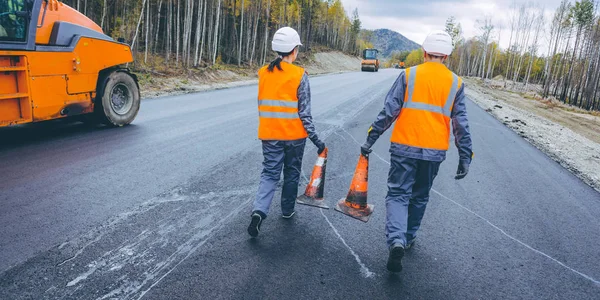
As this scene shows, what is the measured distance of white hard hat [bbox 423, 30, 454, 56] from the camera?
316 cm

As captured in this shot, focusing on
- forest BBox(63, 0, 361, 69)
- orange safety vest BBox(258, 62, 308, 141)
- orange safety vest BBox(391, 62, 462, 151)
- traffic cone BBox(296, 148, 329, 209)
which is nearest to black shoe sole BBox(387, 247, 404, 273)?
orange safety vest BBox(391, 62, 462, 151)

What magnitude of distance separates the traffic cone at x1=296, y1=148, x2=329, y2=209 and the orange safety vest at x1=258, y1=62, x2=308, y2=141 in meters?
0.58

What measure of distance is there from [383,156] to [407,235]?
3.43 m

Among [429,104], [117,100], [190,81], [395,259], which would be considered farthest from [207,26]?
[395,259]

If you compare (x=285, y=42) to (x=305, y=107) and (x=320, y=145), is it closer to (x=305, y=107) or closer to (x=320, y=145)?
(x=305, y=107)

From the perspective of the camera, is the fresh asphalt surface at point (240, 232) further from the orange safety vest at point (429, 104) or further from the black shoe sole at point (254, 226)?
the orange safety vest at point (429, 104)

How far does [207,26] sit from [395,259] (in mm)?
44826

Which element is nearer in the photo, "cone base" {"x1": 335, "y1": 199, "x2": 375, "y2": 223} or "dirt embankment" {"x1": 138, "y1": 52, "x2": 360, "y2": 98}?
"cone base" {"x1": 335, "y1": 199, "x2": 375, "y2": 223}

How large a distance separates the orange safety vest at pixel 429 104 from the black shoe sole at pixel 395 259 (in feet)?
2.81

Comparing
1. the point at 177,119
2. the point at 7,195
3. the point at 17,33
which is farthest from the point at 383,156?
the point at 17,33

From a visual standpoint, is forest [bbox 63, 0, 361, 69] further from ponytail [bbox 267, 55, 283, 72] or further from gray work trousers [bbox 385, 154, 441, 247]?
gray work trousers [bbox 385, 154, 441, 247]

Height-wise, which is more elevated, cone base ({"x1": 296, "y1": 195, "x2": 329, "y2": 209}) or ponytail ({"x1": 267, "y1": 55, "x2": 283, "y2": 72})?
ponytail ({"x1": 267, "y1": 55, "x2": 283, "y2": 72})

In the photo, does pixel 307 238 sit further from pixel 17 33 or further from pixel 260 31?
pixel 260 31

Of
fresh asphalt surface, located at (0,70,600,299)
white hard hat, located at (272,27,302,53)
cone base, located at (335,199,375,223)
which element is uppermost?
white hard hat, located at (272,27,302,53)
